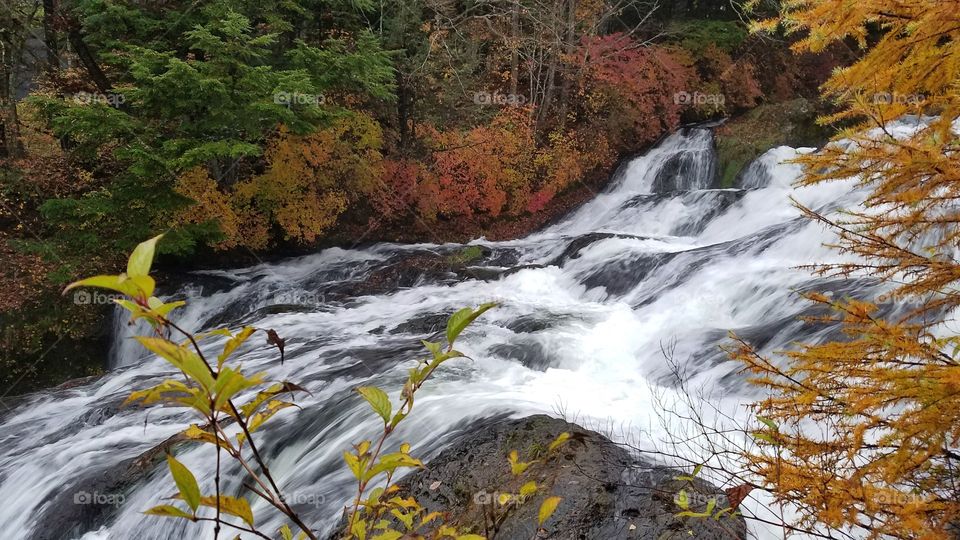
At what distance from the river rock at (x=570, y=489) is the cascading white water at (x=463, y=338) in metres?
0.52

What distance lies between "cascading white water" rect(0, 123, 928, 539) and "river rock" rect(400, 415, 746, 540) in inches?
20.3

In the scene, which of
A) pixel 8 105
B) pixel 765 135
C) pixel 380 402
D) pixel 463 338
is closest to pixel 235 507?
pixel 380 402

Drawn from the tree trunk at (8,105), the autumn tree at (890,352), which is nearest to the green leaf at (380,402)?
the autumn tree at (890,352)

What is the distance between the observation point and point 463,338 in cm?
743

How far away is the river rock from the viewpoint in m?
3.01

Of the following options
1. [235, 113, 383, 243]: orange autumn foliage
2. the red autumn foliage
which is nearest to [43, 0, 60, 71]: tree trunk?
[235, 113, 383, 243]: orange autumn foliage

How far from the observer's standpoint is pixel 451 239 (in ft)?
46.9

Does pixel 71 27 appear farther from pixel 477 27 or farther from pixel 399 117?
pixel 477 27

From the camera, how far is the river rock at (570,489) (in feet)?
9.86

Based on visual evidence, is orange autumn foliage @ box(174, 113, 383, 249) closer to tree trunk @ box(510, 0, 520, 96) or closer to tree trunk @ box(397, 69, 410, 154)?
tree trunk @ box(397, 69, 410, 154)

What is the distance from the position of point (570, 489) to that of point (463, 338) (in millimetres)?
4222

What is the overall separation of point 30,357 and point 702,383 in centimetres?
1086

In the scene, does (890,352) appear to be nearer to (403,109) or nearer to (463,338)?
(463,338)

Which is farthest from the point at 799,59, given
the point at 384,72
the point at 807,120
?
the point at 384,72
